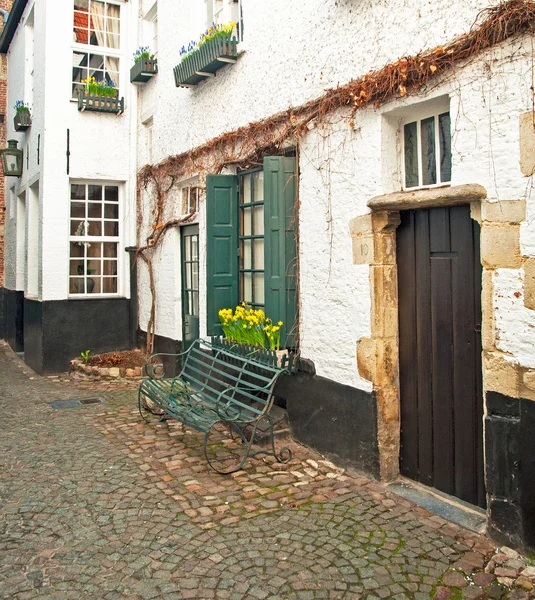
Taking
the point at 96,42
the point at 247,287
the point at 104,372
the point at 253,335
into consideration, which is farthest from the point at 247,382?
the point at 96,42

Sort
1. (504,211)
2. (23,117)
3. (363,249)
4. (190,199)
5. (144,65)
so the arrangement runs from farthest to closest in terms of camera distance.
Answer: (23,117) < (144,65) < (190,199) < (363,249) < (504,211)

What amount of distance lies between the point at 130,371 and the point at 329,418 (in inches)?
189

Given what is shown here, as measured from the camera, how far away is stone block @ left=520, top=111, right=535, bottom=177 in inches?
141

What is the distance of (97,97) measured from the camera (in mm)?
9859

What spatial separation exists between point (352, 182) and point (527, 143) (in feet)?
5.44

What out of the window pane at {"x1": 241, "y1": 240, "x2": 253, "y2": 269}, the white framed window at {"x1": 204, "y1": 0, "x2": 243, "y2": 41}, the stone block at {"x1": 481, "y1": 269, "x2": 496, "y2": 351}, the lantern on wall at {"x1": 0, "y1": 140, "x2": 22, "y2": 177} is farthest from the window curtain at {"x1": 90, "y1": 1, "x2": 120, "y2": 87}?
the stone block at {"x1": 481, "y1": 269, "x2": 496, "y2": 351}

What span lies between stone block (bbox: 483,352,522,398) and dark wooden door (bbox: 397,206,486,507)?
30 cm

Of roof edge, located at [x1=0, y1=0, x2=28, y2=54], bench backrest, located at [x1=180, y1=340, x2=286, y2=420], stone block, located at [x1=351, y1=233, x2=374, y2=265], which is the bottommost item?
bench backrest, located at [x1=180, y1=340, x2=286, y2=420]

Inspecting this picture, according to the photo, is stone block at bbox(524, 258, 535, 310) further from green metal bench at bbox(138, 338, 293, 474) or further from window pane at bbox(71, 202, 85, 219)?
window pane at bbox(71, 202, 85, 219)

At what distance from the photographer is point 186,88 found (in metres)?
8.29

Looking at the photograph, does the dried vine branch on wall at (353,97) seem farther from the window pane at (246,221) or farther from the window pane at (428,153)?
the window pane at (246,221)

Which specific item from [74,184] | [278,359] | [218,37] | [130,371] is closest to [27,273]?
[74,184]

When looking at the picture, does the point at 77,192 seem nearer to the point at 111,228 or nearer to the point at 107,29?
the point at 111,228

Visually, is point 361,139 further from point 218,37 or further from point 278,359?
point 218,37
